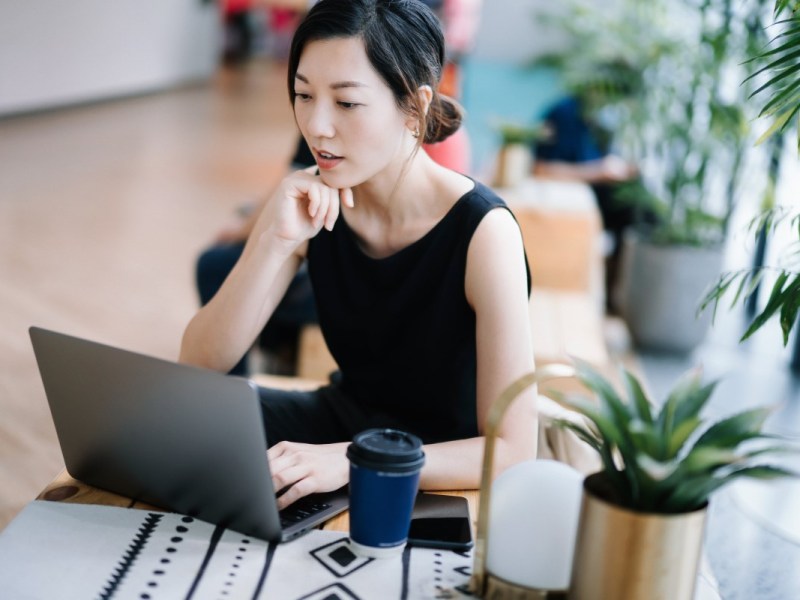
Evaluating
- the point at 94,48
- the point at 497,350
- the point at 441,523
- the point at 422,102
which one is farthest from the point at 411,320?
the point at 94,48

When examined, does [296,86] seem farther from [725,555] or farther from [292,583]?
[725,555]

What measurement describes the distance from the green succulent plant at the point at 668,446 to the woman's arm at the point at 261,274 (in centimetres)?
61

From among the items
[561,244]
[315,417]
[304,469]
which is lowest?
[561,244]

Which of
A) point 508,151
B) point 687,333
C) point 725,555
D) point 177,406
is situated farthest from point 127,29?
point 177,406

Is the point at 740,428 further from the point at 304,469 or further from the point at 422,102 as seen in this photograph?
the point at 422,102

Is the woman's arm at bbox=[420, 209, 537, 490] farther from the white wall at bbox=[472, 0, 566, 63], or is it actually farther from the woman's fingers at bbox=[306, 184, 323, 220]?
the white wall at bbox=[472, 0, 566, 63]

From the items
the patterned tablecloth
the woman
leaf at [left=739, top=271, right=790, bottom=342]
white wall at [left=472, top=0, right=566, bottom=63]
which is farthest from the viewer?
white wall at [left=472, top=0, right=566, bottom=63]

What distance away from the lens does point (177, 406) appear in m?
1.00

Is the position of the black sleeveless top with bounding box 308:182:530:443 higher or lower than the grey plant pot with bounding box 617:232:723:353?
higher

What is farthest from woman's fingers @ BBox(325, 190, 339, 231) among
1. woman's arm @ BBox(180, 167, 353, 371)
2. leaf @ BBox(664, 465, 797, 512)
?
leaf @ BBox(664, 465, 797, 512)

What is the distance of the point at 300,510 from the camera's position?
3.67 ft

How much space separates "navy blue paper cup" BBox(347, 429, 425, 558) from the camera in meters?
0.98

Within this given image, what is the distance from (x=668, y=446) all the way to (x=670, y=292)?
3218mm

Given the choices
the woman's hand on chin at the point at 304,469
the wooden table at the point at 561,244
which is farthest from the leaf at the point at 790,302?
the wooden table at the point at 561,244
